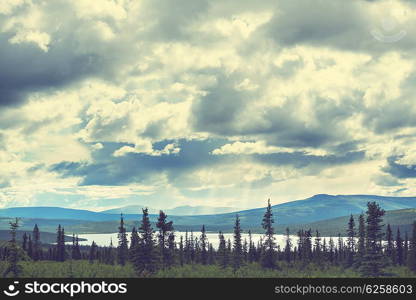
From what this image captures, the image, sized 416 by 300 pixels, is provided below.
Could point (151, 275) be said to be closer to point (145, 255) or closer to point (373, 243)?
point (145, 255)

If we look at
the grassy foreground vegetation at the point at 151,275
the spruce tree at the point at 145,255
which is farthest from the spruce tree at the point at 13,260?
the spruce tree at the point at 145,255

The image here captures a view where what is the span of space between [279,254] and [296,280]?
117 meters

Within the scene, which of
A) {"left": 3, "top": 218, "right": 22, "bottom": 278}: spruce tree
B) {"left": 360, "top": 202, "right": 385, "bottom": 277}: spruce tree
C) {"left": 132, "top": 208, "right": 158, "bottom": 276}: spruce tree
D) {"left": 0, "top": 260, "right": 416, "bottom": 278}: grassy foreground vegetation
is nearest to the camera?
{"left": 3, "top": 218, "right": 22, "bottom": 278}: spruce tree

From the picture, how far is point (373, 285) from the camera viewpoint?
27.1m

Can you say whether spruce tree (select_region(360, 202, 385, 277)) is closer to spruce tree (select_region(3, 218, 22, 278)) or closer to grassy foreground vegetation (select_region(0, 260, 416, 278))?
grassy foreground vegetation (select_region(0, 260, 416, 278))

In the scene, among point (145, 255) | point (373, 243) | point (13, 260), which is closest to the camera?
point (13, 260)


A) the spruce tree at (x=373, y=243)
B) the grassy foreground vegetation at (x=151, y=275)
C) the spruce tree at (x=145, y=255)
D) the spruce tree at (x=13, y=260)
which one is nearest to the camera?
the spruce tree at (x=13, y=260)

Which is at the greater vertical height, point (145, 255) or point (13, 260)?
point (13, 260)

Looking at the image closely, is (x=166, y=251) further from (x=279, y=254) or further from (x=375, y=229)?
(x=279, y=254)

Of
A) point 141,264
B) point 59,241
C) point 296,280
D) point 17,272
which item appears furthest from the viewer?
point 59,241

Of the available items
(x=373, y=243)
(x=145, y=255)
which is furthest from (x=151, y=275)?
(x=373, y=243)

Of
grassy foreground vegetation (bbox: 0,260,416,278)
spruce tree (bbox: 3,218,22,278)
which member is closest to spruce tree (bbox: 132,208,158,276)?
grassy foreground vegetation (bbox: 0,260,416,278)

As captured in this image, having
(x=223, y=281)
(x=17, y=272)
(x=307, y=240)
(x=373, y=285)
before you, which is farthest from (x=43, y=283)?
(x=307, y=240)

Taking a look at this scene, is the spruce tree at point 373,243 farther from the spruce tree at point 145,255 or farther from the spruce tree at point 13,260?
the spruce tree at point 13,260
